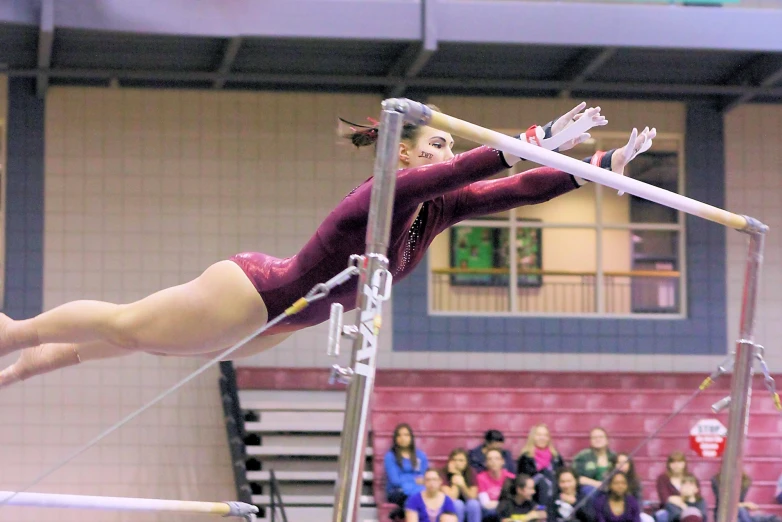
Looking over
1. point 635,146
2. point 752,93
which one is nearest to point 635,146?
point 635,146

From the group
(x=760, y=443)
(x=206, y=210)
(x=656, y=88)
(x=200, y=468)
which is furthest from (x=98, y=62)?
(x=760, y=443)

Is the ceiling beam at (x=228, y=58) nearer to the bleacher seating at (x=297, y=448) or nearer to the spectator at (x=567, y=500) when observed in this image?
the bleacher seating at (x=297, y=448)

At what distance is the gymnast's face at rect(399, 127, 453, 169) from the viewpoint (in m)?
3.05

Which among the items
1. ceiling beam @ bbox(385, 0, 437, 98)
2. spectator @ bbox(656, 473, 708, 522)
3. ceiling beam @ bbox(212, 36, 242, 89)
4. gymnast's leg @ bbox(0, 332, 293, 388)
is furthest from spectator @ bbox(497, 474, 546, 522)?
ceiling beam @ bbox(212, 36, 242, 89)

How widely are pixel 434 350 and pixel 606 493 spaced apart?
8.42 ft

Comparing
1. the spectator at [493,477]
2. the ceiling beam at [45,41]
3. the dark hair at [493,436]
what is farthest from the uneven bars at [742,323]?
the ceiling beam at [45,41]

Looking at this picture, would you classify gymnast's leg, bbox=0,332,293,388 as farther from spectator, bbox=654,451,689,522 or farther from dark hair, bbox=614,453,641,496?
spectator, bbox=654,451,689,522

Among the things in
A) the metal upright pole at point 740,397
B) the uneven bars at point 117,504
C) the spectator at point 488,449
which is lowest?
the spectator at point 488,449

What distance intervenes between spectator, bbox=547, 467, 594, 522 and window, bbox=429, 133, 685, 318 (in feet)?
8.04

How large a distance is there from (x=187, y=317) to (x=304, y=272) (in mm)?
334

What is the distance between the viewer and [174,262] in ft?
28.7

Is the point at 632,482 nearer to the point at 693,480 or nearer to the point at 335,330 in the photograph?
the point at 693,480

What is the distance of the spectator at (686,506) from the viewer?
21.9 feet

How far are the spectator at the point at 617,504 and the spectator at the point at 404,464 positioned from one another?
1.12 metres
